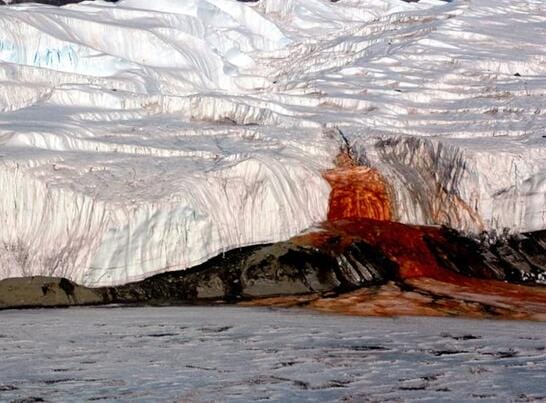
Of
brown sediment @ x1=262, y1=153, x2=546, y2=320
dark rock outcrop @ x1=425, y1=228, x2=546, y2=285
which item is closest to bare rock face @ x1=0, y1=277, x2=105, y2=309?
brown sediment @ x1=262, y1=153, x2=546, y2=320

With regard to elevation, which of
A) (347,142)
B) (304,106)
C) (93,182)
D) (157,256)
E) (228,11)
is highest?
(228,11)

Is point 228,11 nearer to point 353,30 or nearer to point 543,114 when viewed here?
point 353,30

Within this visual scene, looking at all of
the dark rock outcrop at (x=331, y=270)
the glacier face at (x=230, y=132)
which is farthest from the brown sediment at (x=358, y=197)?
the dark rock outcrop at (x=331, y=270)

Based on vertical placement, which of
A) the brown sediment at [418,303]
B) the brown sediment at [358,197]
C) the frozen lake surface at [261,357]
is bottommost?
the frozen lake surface at [261,357]

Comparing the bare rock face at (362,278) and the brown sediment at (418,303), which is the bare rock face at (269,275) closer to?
the bare rock face at (362,278)

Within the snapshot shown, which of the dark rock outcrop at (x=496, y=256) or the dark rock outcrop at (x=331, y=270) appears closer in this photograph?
the dark rock outcrop at (x=331, y=270)

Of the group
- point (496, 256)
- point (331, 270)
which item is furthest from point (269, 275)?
point (496, 256)

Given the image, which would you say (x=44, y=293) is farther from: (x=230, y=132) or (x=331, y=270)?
(x=230, y=132)

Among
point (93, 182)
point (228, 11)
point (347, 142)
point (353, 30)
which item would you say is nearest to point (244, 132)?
point (347, 142)
